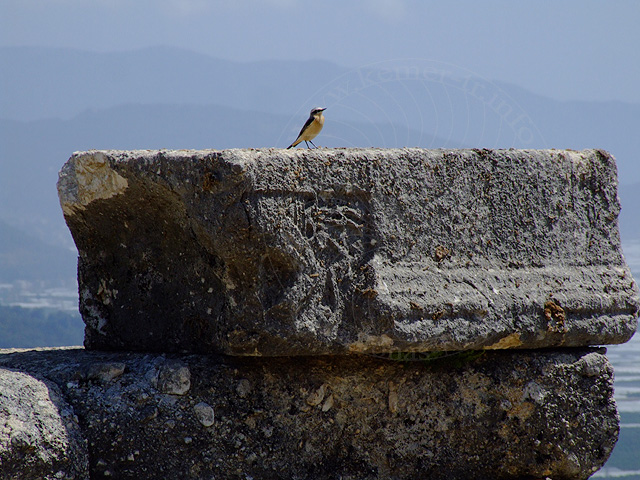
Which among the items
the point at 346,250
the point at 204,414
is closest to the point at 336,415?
the point at 204,414

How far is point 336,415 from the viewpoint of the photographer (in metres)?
2.87

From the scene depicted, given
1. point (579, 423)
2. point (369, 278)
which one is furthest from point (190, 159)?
point (579, 423)

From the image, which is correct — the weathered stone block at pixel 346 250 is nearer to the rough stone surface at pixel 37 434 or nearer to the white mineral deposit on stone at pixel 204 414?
the white mineral deposit on stone at pixel 204 414

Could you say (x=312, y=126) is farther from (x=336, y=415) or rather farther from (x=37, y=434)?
(x=37, y=434)

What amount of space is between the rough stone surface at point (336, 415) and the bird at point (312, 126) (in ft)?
3.57

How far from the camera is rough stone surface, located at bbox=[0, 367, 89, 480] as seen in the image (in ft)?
7.77

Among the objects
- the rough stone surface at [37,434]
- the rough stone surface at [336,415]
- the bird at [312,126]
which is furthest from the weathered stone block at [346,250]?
the bird at [312,126]

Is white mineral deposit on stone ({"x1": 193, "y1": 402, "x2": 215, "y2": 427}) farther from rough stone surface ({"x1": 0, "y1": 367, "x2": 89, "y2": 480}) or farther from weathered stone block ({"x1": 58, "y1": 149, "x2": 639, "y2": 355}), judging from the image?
rough stone surface ({"x1": 0, "y1": 367, "x2": 89, "y2": 480})

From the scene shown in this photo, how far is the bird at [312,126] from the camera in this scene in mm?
3539

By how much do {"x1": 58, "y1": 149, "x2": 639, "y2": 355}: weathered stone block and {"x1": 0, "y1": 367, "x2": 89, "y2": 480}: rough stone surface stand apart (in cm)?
47

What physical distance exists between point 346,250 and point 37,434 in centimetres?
110

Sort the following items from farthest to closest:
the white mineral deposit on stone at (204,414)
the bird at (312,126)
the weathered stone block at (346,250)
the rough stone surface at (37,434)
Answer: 1. the bird at (312,126)
2. the white mineral deposit on stone at (204,414)
3. the weathered stone block at (346,250)
4. the rough stone surface at (37,434)

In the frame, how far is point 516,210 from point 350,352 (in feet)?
2.78

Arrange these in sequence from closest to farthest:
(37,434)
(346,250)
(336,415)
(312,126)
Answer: (37,434), (346,250), (336,415), (312,126)
